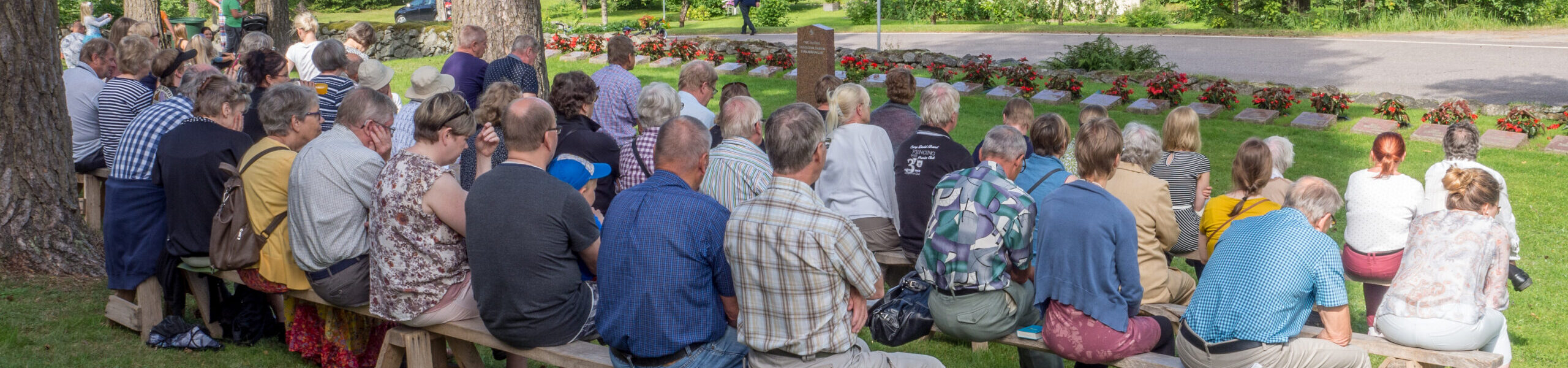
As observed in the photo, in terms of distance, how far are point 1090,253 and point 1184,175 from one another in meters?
2.12

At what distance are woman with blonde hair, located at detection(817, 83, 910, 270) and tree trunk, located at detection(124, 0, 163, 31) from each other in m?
13.2

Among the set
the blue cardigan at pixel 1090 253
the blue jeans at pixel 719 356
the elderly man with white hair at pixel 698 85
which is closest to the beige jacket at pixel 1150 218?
the blue cardigan at pixel 1090 253

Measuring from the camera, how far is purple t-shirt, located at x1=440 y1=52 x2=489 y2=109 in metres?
7.89

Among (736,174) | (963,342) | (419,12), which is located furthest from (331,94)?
(419,12)

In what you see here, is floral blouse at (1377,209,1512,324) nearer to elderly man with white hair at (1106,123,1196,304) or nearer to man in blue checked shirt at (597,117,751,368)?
elderly man with white hair at (1106,123,1196,304)

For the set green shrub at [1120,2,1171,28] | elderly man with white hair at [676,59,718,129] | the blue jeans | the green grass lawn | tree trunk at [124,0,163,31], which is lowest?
the green grass lawn

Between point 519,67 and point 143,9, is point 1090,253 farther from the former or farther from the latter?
point 143,9

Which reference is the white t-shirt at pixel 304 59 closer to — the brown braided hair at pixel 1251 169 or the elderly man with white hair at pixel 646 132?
the elderly man with white hair at pixel 646 132

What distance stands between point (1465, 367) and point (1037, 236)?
1.66m

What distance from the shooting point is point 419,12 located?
35281 mm

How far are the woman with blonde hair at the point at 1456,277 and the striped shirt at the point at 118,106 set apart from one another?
21.6 ft

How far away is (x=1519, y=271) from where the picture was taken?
4844mm

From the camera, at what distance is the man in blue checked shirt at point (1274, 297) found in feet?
11.7

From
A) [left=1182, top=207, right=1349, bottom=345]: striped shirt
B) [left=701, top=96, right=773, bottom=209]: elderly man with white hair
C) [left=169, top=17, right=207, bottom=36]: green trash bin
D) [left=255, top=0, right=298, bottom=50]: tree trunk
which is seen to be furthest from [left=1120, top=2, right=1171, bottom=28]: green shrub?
[left=1182, top=207, right=1349, bottom=345]: striped shirt
